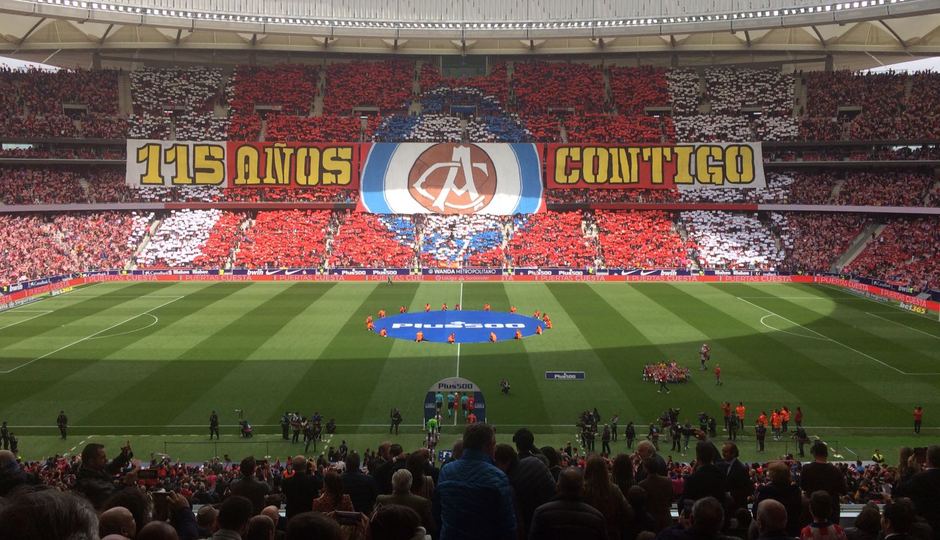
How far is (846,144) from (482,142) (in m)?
33.0

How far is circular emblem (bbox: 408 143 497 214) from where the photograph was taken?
7400 centimetres

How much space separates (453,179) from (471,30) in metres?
14.5

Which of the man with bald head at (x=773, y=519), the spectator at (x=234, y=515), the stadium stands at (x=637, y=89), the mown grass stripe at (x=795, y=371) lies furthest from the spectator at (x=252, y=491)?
the stadium stands at (x=637, y=89)

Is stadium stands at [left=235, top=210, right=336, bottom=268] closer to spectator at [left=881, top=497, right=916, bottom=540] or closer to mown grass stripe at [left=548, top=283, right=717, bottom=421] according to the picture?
mown grass stripe at [left=548, top=283, right=717, bottom=421]

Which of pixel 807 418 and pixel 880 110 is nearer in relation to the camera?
pixel 807 418

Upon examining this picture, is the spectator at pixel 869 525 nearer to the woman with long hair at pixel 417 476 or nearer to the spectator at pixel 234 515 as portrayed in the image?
the woman with long hair at pixel 417 476

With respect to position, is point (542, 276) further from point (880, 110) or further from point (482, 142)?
point (880, 110)

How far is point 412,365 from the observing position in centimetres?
3650

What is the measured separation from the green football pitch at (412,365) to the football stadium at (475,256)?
23 cm

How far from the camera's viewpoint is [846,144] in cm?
7256

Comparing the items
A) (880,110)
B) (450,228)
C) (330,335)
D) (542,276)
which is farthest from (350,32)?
(880,110)

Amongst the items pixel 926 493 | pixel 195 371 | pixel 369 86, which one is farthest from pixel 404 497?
pixel 369 86

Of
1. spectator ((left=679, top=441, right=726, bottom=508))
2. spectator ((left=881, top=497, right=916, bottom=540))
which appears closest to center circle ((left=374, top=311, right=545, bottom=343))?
spectator ((left=679, top=441, right=726, bottom=508))

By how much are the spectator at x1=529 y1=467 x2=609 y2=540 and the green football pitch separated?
2080cm
